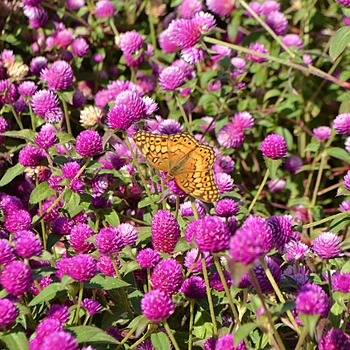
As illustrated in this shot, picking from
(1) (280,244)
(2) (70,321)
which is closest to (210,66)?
(1) (280,244)

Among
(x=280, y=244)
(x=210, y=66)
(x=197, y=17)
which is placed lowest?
(x=210, y=66)

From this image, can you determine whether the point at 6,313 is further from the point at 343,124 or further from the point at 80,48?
the point at 80,48

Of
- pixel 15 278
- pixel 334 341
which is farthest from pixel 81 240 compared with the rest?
pixel 334 341

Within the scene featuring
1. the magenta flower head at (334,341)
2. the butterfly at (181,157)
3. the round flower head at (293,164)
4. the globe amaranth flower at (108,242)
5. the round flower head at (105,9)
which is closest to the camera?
the magenta flower head at (334,341)

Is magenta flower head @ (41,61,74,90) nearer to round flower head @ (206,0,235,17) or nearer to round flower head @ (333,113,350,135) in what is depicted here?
round flower head @ (206,0,235,17)

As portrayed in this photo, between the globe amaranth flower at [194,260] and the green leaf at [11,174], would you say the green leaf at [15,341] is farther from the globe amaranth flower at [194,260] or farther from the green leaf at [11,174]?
the green leaf at [11,174]

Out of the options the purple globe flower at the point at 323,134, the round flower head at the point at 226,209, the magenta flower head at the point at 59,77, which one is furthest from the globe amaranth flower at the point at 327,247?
the magenta flower head at the point at 59,77

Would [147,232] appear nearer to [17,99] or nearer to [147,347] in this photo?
[147,347]

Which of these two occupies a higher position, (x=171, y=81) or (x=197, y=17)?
(x=197, y=17)
